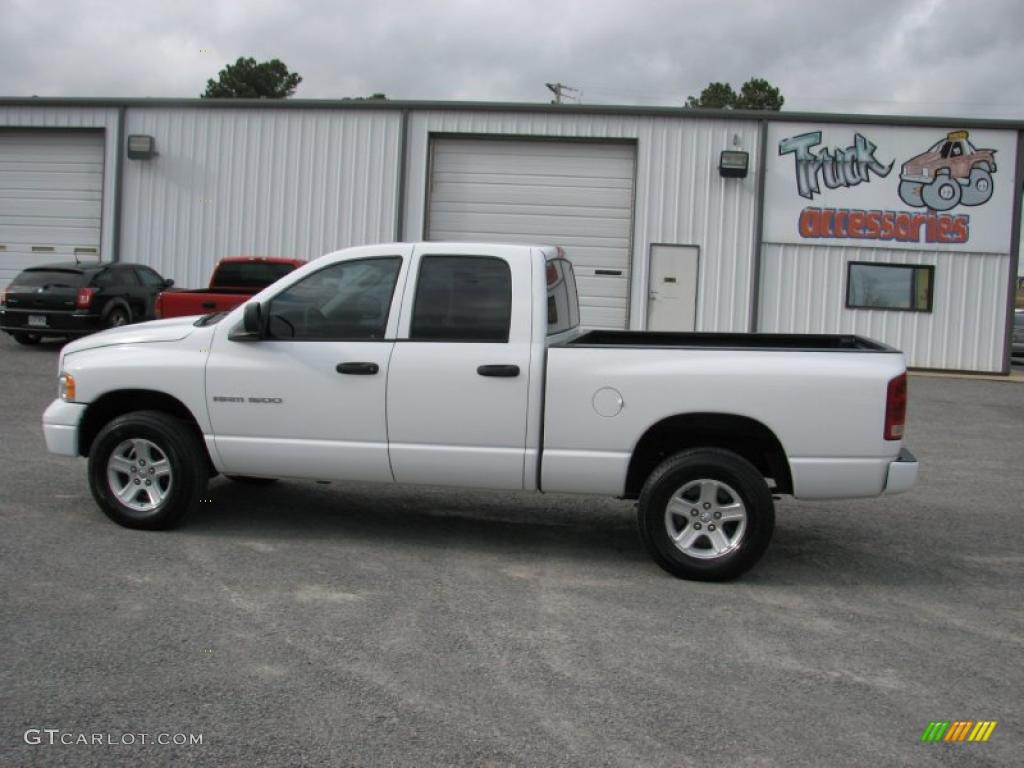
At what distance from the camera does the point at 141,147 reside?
23.1 m

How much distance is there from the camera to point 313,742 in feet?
12.9

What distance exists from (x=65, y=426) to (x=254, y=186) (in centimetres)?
1690

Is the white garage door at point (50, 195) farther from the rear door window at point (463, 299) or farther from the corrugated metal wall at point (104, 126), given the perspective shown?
the rear door window at point (463, 299)

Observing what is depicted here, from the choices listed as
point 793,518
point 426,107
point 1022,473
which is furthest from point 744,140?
point 793,518

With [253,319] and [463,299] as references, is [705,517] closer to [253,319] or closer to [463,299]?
[463,299]

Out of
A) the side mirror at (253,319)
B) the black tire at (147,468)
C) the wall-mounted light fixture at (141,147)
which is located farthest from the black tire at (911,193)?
the black tire at (147,468)

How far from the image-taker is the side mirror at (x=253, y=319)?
6.58m

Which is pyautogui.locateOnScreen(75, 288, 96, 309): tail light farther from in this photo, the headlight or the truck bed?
the truck bed

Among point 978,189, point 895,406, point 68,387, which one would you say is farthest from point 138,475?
point 978,189

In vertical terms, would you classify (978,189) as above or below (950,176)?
below

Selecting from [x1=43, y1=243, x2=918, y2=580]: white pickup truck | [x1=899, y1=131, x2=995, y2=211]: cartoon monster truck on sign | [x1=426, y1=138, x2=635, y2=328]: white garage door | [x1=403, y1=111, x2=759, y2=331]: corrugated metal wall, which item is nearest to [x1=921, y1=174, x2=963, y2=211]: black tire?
[x1=899, y1=131, x2=995, y2=211]: cartoon monster truck on sign

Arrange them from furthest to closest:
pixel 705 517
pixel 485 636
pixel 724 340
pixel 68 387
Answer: pixel 724 340 < pixel 68 387 < pixel 705 517 < pixel 485 636

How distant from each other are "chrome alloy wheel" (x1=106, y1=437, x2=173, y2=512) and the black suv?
12.1 metres

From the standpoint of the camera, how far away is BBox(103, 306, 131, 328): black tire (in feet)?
60.5
